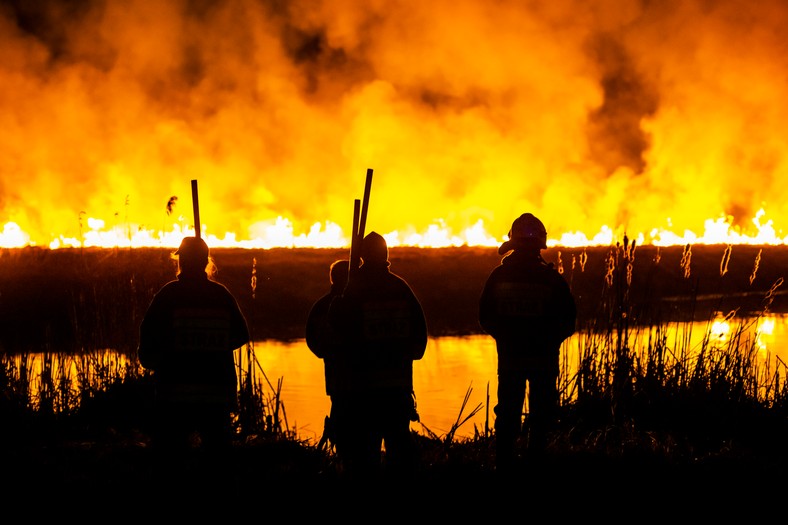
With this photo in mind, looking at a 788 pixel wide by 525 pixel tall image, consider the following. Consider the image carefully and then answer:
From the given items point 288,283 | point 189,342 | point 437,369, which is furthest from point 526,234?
point 288,283

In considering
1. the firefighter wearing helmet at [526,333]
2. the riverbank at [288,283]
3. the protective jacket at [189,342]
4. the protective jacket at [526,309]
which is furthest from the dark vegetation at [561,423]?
the riverbank at [288,283]

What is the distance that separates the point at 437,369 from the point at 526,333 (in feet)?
27.4

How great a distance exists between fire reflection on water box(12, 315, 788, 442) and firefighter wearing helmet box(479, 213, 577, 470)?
3.39 feet

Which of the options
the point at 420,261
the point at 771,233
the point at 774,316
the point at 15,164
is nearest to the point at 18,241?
the point at 15,164

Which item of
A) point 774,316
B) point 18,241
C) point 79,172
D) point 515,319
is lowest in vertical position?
point 774,316

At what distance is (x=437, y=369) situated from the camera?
15359 millimetres

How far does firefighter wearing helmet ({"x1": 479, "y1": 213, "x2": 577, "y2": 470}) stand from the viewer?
7105mm

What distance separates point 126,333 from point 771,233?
4361cm

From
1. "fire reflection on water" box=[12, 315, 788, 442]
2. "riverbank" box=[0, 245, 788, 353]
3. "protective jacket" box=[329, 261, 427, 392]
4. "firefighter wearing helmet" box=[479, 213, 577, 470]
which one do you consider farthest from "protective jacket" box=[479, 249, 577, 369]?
"riverbank" box=[0, 245, 788, 353]

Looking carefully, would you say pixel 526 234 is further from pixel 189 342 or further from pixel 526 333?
pixel 189 342

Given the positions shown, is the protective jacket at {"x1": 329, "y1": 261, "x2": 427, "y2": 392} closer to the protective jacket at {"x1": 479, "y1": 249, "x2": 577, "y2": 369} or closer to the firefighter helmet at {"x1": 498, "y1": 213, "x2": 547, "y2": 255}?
the protective jacket at {"x1": 479, "y1": 249, "x2": 577, "y2": 369}

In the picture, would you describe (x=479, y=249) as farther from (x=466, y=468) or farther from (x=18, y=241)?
(x=466, y=468)

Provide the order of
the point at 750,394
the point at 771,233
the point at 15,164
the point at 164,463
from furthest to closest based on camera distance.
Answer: the point at 771,233 < the point at 15,164 < the point at 750,394 < the point at 164,463

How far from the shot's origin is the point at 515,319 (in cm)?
713
